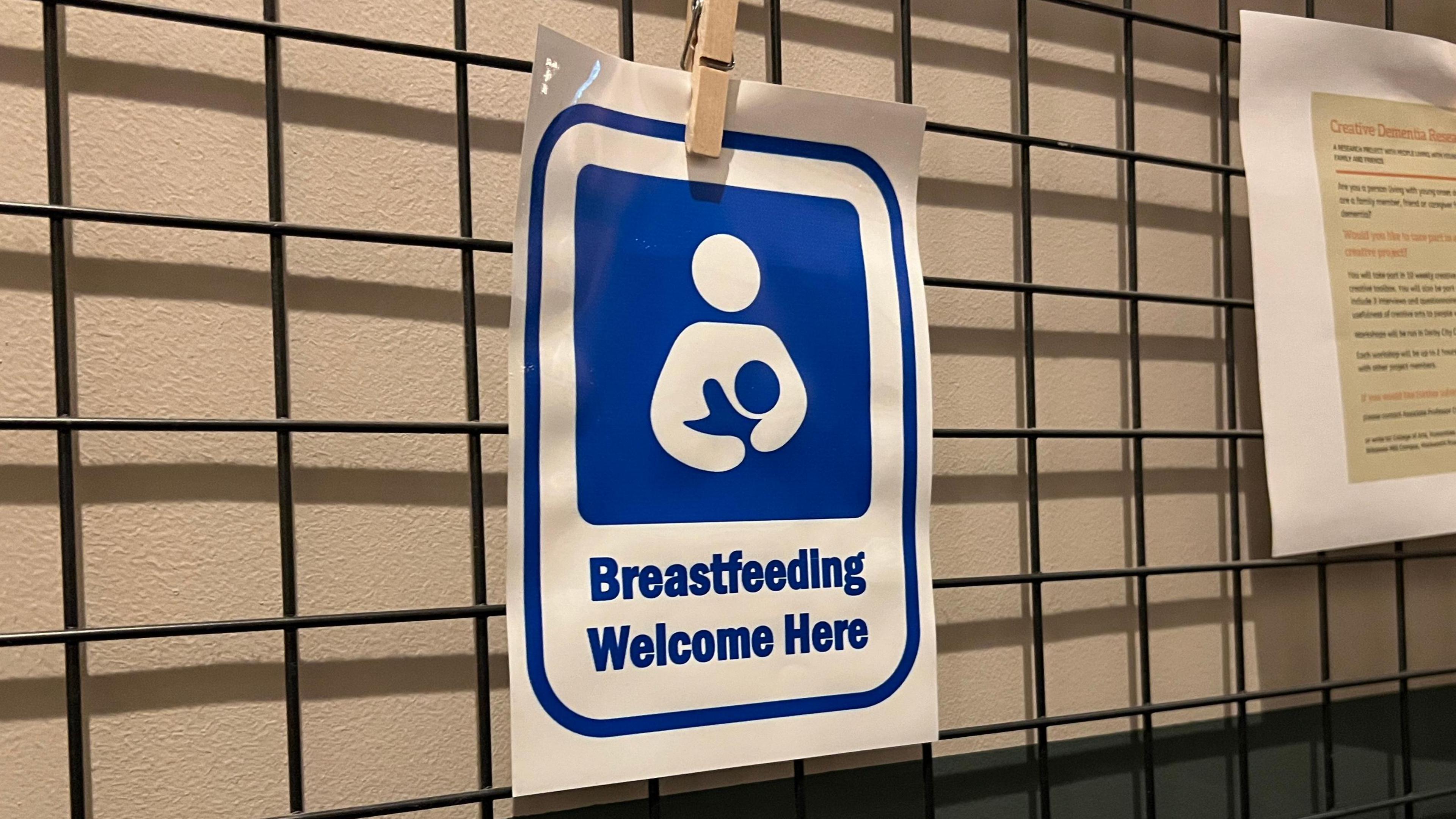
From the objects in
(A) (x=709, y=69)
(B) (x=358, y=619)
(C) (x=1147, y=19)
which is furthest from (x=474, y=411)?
(C) (x=1147, y=19)

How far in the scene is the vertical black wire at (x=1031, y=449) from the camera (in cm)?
65

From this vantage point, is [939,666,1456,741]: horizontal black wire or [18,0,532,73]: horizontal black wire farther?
[939,666,1456,741]: horizontal black wire

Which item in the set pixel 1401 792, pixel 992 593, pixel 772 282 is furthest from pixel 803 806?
pixel 1401 792

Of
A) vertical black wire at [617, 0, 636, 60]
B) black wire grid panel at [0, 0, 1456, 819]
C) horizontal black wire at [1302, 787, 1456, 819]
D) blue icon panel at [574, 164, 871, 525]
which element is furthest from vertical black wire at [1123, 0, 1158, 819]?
vertical black wire at [617, 0, 636, 60]

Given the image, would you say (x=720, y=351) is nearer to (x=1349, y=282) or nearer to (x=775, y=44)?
(x=775, y=44)

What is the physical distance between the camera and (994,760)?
67 centimetres

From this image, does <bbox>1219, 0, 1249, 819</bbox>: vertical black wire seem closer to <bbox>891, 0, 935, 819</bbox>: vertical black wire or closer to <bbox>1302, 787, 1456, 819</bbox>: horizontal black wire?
<bbox>1302, 787, 1456, 819</bbox>: horizontal black wire

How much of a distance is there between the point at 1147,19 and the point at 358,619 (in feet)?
2.19

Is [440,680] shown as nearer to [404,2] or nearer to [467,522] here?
[467,522]

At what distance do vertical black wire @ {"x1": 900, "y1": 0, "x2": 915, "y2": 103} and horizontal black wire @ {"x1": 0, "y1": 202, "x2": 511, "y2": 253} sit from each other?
0.94 feet

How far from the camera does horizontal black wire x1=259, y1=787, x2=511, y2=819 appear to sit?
0.48m

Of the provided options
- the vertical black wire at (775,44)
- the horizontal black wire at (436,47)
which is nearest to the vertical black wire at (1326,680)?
the horizontal black wire at (436,47)

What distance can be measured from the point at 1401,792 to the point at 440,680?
2.51 ft

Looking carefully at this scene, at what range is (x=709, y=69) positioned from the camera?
0.52 meters
